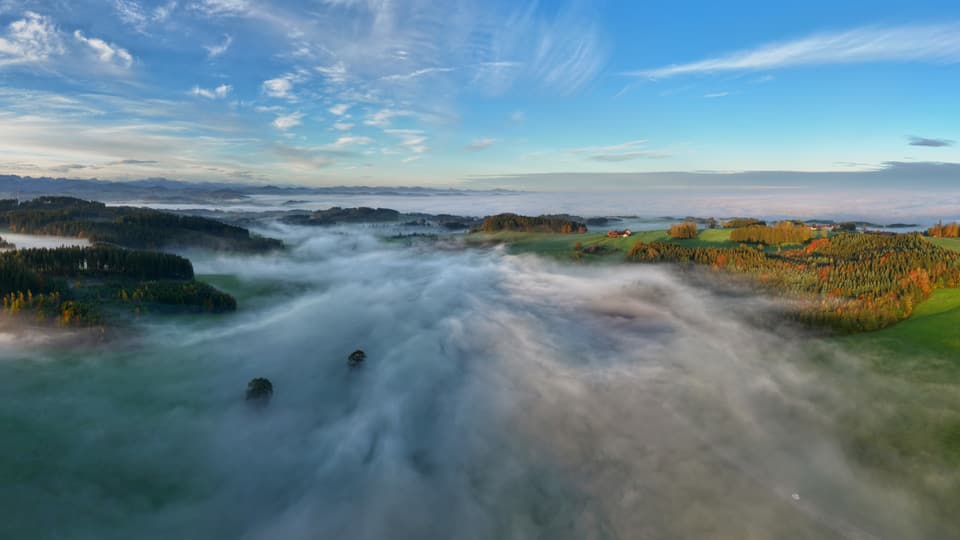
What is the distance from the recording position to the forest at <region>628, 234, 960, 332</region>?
27.2 m

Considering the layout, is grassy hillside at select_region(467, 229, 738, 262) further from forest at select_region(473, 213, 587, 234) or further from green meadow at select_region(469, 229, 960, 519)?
green meadow at select_region(469, 229, 960, 519)

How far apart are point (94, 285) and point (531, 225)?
98392 mm

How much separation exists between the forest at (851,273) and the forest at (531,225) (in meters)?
57.5

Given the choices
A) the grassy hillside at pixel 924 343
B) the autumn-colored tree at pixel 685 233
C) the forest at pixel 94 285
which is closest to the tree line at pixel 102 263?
the forest at pixel 94 285

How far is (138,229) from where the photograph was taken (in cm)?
9756

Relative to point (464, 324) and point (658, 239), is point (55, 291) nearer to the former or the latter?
point (464, 324)

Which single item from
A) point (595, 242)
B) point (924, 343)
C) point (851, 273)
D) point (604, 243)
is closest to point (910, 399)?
point (924, 343)

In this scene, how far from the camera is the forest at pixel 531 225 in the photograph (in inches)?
4636

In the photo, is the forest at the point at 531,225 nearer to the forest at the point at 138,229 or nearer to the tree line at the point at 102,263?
the forest at the point at 138,229

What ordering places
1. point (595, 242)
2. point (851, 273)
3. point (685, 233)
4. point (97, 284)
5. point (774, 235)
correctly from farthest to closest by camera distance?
point (595, 242) < point (685, 233) < point (774, 235) < point (97, 284) < point (851, 273)

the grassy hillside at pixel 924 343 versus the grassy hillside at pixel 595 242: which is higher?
the grassy hillside at pixel 595 242

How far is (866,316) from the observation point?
26.6 m

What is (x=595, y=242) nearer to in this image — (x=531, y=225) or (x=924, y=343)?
(x=531, y=225)

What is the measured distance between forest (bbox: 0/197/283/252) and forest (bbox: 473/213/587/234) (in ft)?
201
